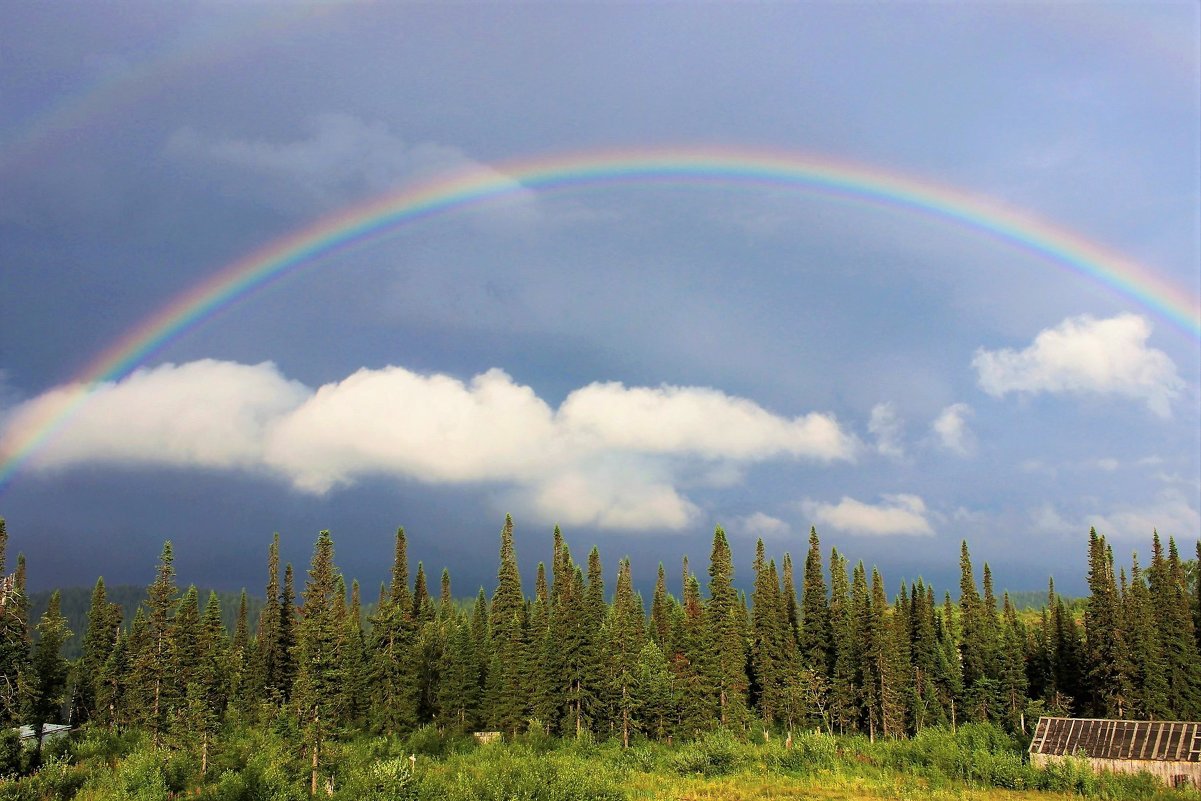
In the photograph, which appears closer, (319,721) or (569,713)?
(319,721)

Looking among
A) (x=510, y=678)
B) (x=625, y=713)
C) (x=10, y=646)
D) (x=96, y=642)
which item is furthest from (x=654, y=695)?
(x=96, y=642)

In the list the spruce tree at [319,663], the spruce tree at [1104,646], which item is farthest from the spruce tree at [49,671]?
the spruce tree at [1104,646]

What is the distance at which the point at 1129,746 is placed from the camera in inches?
2143

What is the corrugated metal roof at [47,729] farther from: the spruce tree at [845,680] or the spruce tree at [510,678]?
the spruce tree at [845,680]

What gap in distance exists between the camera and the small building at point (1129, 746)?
5128 centimetres

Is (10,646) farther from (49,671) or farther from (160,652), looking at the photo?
(49,671)

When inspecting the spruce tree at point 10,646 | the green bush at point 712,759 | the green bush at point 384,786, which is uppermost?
the spruce tree at point 10,646

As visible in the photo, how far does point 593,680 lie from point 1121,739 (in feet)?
166

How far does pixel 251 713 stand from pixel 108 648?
24.5m

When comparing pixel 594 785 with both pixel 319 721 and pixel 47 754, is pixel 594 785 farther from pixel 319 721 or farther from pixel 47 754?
pixel 47 754

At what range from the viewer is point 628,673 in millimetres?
87500

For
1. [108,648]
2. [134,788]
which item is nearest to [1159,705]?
[134,788]

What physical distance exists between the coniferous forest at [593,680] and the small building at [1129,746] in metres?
3.55

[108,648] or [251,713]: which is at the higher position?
[108,648]
